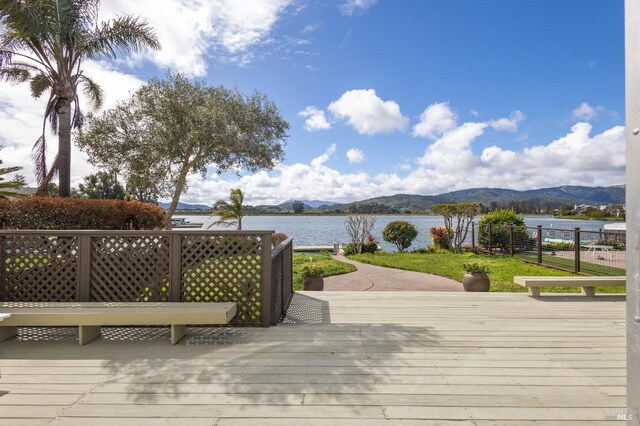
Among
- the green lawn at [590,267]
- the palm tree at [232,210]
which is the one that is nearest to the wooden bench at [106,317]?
the green lawn at [590,267]

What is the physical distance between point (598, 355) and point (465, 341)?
116 centimetres

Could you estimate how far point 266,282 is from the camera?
3.96 metres

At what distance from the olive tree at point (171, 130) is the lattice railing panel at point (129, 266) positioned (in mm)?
7056

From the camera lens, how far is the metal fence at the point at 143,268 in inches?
156

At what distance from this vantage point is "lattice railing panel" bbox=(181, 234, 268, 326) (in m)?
3.98

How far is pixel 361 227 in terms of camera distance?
56.4 feet

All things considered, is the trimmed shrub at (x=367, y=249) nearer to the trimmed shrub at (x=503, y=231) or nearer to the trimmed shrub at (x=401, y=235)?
the trimmed shrub at (x=401, y=235)

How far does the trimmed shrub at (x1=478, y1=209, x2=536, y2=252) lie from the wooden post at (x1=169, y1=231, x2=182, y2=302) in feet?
41.8

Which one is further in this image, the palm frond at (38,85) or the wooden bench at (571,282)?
the palm frond at (38,85)

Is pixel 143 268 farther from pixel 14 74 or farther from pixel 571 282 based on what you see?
pixel 14 74

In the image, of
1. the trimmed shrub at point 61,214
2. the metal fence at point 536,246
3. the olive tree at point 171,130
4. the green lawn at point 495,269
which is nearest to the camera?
the trimmed shrub at point 61,214

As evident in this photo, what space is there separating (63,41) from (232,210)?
11.8 meters

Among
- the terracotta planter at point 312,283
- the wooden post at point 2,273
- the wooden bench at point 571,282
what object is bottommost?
the terracotta planter at point 312,283


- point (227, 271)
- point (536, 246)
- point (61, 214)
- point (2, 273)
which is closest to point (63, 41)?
point (61, 214)
